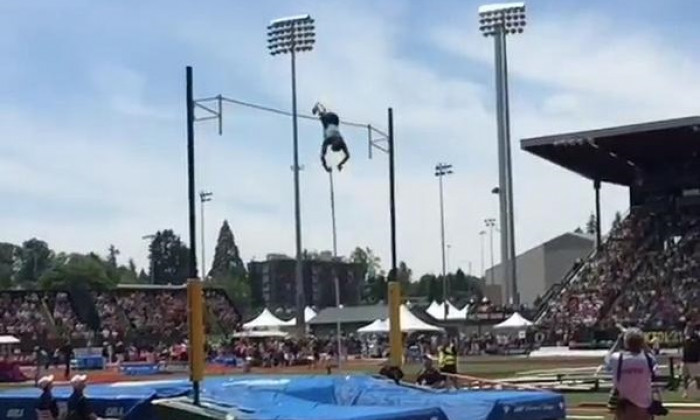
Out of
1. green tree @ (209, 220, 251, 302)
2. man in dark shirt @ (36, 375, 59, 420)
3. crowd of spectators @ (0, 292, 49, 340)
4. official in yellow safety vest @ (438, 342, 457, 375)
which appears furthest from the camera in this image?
green tree @ (209, 220, 251, 302)

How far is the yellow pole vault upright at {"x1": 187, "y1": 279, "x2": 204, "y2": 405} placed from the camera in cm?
1597

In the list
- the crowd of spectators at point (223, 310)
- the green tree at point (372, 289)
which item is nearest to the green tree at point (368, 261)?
the green tree at point (372, 289)

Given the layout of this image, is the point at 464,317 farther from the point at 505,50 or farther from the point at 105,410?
the point at 105,410

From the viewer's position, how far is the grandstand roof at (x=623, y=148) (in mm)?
60500

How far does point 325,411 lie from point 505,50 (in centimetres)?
6085

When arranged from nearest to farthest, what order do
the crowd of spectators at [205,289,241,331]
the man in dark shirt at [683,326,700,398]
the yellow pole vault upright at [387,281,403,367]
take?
the yellow pole vault upright at [387,281,403,367] → the man in dark shirt at [683,326,700,398] → the crowd of spectators at [205,289,241,331]

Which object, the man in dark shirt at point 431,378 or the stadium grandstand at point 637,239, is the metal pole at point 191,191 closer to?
the man in dark shirt at point 431,378

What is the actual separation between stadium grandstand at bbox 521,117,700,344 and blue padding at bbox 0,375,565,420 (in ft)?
132

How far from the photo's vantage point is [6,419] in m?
19.1

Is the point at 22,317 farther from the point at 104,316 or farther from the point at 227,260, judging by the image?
the point at 227,260

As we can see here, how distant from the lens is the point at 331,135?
24547mm

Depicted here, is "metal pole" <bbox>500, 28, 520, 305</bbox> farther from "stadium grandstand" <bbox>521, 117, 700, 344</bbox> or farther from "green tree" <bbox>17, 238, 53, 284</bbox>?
"green tree" <bbox>17, 238, 53, 284</bbox>

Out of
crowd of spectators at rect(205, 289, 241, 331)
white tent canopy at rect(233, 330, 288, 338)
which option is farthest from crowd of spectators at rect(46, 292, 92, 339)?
white tent canopy at rect(233, 330, 288, 338)

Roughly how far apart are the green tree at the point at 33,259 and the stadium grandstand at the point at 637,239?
118m
